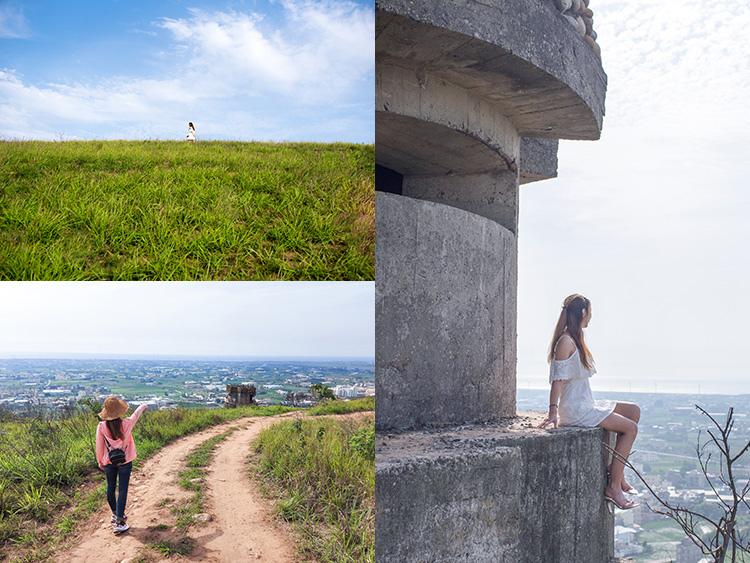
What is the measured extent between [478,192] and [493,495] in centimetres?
320

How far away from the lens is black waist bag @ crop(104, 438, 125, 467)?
2.45m

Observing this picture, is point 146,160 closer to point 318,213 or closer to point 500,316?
point 318,213

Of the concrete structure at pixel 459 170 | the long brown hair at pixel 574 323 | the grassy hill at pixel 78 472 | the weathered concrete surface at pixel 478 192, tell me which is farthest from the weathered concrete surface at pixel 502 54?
the grassy hill at pixel 78 472

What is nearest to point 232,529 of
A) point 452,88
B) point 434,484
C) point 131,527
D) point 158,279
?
point 131,527

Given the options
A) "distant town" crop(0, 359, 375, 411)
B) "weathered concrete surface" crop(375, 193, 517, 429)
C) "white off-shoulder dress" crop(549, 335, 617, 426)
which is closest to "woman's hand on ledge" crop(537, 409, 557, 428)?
"white off-shoulder dress" crop(549, 335, 617, 426)

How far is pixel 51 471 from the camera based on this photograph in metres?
2.43

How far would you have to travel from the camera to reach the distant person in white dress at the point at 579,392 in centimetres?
448

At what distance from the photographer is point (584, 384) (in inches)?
180

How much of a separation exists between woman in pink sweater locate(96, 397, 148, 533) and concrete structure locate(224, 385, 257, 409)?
41 cm

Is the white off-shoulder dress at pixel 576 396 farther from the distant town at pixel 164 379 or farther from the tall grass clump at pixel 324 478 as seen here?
the distant town at pixel 164 379

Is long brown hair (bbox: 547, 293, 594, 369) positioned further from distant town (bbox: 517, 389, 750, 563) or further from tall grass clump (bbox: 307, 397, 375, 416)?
tall grass clump (bbox: 307, 397, 375, 416)

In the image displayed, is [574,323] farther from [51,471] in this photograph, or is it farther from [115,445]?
[51,471]

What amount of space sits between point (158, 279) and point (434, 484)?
1.78 m

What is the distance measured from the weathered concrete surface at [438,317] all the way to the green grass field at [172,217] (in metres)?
1.04
